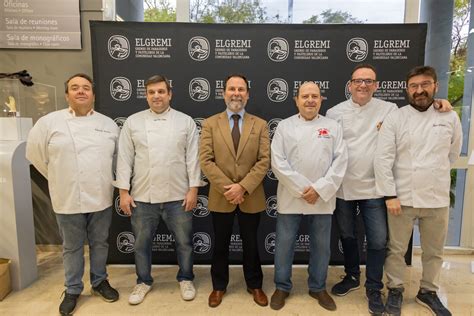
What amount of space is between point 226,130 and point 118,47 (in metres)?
1.41

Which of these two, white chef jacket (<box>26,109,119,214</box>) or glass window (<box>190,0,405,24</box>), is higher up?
glass window (<box>190,0,405,24</box>)

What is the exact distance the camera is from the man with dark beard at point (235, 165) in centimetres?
233

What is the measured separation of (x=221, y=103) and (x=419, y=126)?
5.42 feet

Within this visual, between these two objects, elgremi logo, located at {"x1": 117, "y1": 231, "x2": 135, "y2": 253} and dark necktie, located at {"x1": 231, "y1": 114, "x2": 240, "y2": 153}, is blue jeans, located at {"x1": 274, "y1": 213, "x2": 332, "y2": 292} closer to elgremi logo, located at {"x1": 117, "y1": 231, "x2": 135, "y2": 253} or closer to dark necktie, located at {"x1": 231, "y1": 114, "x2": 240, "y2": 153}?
dark necktie, located at {"x1": 231, "y1": 114, "x2": 240, "y2": 153}

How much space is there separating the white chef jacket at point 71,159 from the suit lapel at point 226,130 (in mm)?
880

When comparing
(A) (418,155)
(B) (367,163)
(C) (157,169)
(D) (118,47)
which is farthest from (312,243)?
(D) (118,47)

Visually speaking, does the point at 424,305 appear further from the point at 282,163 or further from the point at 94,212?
the point at 94,212

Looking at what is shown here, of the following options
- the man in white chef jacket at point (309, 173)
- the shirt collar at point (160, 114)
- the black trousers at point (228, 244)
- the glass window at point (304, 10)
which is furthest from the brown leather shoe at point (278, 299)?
the glass window at point (304, 10)

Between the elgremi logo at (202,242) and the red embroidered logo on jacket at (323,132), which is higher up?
the red embroidered logo on jacket at (323,132)

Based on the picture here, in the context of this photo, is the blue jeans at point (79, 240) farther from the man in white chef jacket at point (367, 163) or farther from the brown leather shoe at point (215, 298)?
the man in white chef jacket at point (367, 163)

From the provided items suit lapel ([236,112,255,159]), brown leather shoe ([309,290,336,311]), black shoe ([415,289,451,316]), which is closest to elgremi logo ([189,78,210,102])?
suit lapel ([236,112,255,159])

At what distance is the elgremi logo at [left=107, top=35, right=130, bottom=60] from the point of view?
296 cm

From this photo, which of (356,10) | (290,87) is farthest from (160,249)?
(356,10)

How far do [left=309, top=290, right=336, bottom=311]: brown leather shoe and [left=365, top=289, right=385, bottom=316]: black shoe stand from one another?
0.88 feet
